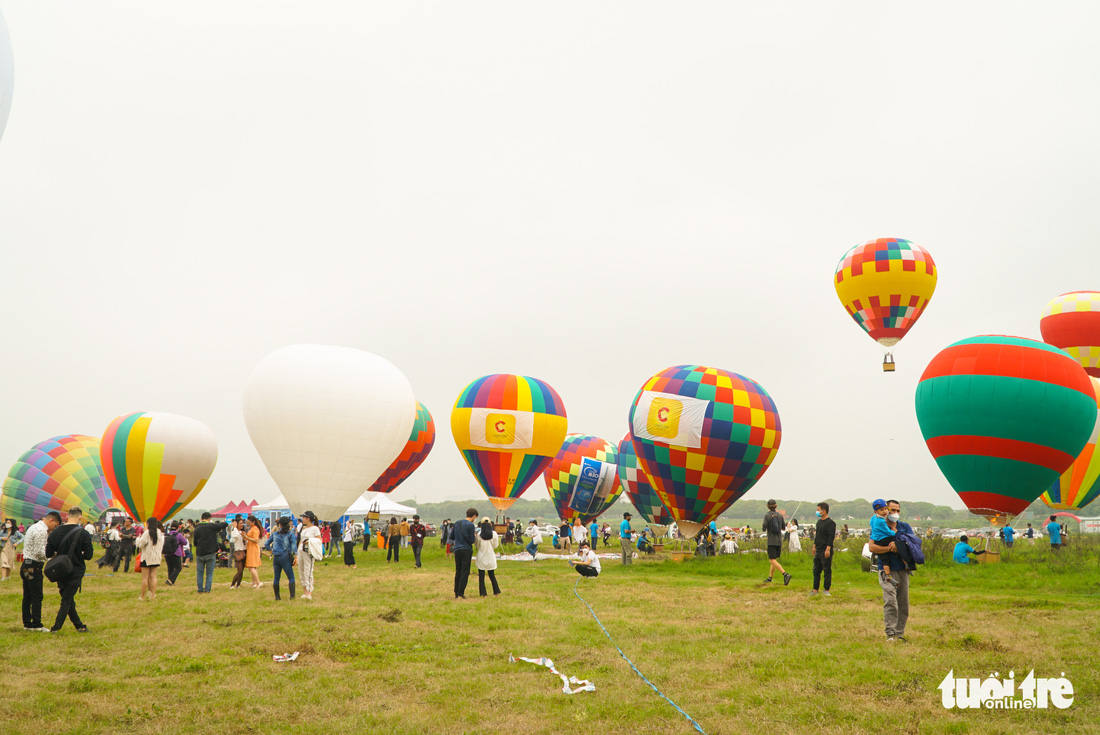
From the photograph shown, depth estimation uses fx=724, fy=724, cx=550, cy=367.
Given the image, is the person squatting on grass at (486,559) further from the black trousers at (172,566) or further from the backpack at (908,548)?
the black trousers at (172,566)

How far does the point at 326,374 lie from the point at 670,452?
11.2m

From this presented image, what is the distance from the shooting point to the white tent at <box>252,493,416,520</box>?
40000 millimetres

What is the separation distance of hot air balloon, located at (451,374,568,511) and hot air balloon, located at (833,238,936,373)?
12877 mm

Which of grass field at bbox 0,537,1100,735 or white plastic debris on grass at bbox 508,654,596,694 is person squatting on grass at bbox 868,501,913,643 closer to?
grass field at bbox 0,537,1100,735

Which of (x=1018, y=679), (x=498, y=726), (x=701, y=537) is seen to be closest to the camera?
(x=498, y=726)

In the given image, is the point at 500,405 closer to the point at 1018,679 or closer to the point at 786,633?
the point at 786,633

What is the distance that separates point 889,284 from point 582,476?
18288 millimetres

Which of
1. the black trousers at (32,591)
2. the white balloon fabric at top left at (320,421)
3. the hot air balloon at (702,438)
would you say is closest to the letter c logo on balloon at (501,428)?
the white balloon fabric at top left at (320,421)

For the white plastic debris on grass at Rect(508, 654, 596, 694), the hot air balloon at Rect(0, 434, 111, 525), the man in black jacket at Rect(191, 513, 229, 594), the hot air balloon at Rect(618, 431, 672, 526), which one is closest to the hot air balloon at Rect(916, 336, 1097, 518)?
the hot air balloon at Rect(618, 431, 672, 526)

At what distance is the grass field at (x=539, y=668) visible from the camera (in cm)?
554

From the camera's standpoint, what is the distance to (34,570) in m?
9.45

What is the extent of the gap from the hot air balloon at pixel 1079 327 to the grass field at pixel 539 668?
76.1ft

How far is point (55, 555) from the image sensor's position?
927 cm

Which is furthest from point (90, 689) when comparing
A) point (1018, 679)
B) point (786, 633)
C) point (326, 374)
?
point (326, 374)
